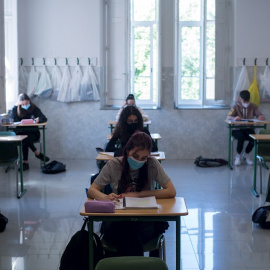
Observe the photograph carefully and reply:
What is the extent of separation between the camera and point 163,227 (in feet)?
11.7

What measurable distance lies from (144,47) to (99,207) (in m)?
6.92

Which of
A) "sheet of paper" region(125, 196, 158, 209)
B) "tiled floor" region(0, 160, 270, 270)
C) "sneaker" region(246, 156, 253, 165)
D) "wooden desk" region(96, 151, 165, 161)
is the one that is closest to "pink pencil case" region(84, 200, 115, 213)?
"sheet of paper" region(125, 196, 158, 209)

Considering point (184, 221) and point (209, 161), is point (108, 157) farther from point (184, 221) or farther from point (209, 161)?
point (209, 161)

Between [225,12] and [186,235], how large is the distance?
18.7ft

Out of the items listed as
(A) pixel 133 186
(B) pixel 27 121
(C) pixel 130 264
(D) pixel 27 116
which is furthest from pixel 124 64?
(C) pixel 130 264

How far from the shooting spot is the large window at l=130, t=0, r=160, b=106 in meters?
9.73

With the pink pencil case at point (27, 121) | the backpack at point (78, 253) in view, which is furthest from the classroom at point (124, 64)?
the backpack at point (78, 253)

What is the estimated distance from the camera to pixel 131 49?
9.79 m

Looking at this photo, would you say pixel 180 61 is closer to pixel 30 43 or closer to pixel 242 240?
pixel 30 43

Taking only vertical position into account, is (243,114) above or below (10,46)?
below

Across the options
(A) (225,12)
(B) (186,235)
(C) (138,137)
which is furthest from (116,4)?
(C) (138,137)

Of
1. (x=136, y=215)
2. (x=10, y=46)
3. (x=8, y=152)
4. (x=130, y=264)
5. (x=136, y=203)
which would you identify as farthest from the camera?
(x=10, y=46)

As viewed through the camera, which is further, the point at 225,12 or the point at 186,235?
the point at 225,12

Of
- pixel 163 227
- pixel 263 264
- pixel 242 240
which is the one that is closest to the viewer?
pixel 163 227
